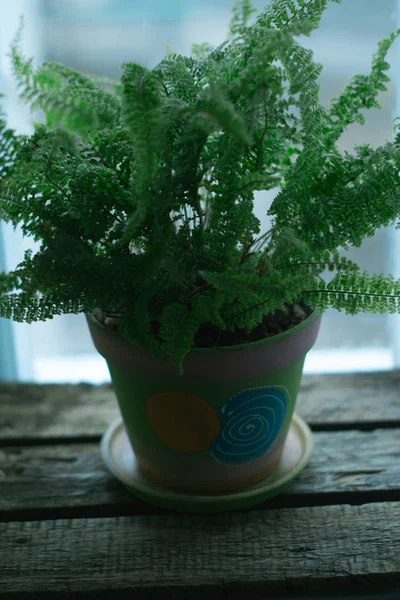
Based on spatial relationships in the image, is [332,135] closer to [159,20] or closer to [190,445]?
[190,445]

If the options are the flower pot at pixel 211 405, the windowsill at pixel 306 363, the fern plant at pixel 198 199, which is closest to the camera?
the fern plant at pixel 198 199

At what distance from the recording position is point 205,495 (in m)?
0.78

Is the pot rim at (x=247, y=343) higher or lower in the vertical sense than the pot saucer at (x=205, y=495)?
higher

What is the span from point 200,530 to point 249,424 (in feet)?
0.49

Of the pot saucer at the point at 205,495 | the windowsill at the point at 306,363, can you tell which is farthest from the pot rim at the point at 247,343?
the windowsill at the point at 306,363

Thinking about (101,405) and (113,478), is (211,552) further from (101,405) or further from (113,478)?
(101,405)

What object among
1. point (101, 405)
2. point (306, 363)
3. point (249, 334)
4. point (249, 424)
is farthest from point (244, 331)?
point (306, 363)

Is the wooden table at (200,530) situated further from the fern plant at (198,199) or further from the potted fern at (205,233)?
the fern plant at (198,199)

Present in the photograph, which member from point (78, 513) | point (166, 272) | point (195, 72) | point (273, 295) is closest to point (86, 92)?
point (195, 72)

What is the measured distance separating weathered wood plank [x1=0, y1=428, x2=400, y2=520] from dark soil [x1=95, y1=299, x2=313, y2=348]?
0.24m

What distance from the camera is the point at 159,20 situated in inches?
45.8

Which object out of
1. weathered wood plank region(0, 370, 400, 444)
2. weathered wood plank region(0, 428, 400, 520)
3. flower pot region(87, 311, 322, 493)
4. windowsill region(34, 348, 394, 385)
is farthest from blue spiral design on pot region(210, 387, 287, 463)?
windowsill region(34, 348, 394, 385)

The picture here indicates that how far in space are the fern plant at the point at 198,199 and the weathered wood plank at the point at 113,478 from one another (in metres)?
0.29

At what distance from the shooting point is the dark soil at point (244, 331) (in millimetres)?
730
